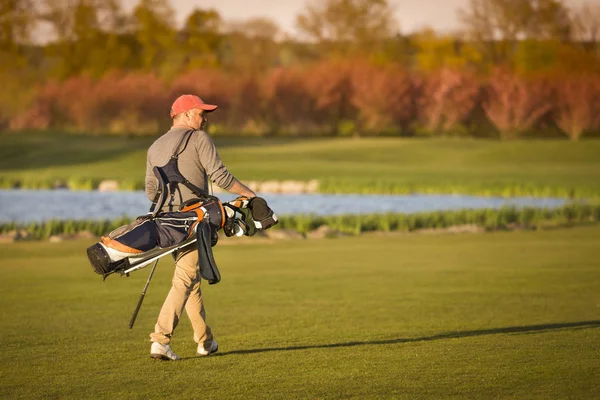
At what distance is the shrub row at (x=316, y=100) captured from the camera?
82125 mm

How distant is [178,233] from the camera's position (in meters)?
9.13

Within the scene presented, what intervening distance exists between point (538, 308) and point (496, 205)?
21647 millimetres

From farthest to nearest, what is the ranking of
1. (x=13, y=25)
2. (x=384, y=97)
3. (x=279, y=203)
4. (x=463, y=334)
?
(x=13, y=25) < (x=384, y=97) < (x=279, y=203) < (x=463, y=334)

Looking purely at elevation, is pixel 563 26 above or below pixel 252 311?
above

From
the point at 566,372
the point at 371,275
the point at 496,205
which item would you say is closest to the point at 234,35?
the point at 496,205

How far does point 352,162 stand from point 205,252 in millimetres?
51855

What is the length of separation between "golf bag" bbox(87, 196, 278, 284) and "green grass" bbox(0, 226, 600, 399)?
0.88m

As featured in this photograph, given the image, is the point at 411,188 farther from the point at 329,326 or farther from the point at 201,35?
the point at 201,35

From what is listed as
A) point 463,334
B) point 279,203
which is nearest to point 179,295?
point 463,334

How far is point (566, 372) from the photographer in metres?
9.11

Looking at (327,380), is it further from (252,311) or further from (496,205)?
(496,205)

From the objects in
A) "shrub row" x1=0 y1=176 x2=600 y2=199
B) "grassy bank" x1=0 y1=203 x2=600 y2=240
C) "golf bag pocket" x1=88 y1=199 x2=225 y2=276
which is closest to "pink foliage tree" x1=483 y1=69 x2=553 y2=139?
"shrub row" x1=0 y1=176 x2=600 y2=199

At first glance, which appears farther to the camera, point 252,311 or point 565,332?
point 252,311

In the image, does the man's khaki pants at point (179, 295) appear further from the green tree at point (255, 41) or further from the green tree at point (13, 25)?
the green tree at point (255, 41)
